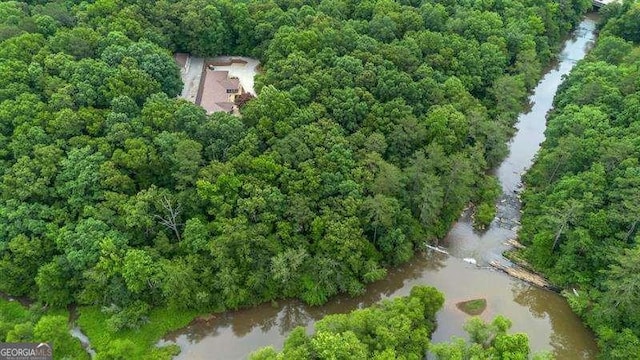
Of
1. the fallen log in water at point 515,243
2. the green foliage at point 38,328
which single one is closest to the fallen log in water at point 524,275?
the fallen log in water at point 515,243

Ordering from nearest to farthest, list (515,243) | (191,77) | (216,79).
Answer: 1. (515,243)
2. (216,79)
3. (191,77)

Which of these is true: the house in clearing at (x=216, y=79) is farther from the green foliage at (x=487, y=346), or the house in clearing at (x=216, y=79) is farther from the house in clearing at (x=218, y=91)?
the green foliage at (x=487, y=346)

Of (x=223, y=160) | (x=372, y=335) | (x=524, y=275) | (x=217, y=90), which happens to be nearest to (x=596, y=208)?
(x=524, y=275)

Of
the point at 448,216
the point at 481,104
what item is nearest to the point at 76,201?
the point at 448,216

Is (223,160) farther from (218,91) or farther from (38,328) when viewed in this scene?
(38,328)

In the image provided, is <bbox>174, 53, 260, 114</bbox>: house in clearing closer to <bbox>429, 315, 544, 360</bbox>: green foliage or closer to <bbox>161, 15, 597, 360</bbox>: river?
<bbox>161, 15, 597, 360</bbox>: river

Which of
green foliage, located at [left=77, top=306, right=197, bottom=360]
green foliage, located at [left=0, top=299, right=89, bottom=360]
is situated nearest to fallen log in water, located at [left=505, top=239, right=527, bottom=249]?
green foliage, located at [left=77, top=306, right=197, bottom=360]
